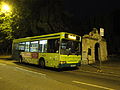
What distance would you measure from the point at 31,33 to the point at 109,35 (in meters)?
21.0

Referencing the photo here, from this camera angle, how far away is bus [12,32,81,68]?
10.2 meters

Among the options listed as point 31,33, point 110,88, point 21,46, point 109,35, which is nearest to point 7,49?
point 31,33

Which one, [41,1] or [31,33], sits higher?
[41,1]

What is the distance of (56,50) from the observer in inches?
409

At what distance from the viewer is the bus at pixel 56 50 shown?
10.2 m

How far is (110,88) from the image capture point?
595 cm

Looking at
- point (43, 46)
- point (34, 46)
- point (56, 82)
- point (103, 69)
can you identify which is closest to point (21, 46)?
point (34, 46)

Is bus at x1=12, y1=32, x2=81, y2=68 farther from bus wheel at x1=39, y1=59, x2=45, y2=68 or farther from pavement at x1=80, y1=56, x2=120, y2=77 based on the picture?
pavement at x1=80, y1=56, x2=120, y2=77

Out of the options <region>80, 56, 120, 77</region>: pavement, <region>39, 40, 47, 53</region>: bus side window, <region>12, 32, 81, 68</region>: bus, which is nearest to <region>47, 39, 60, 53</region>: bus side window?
<region>12, 32, 81, 68</region>: bus

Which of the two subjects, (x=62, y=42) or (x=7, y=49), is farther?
(x=7, y=49)

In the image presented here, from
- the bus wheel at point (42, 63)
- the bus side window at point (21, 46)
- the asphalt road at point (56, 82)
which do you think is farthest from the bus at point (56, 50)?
the asphalt road at point (56, 82)

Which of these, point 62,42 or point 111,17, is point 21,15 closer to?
point 62,42

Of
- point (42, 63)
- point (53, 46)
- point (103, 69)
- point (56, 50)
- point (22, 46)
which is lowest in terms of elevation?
point (103, 69)

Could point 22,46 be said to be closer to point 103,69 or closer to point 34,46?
point 34,46
